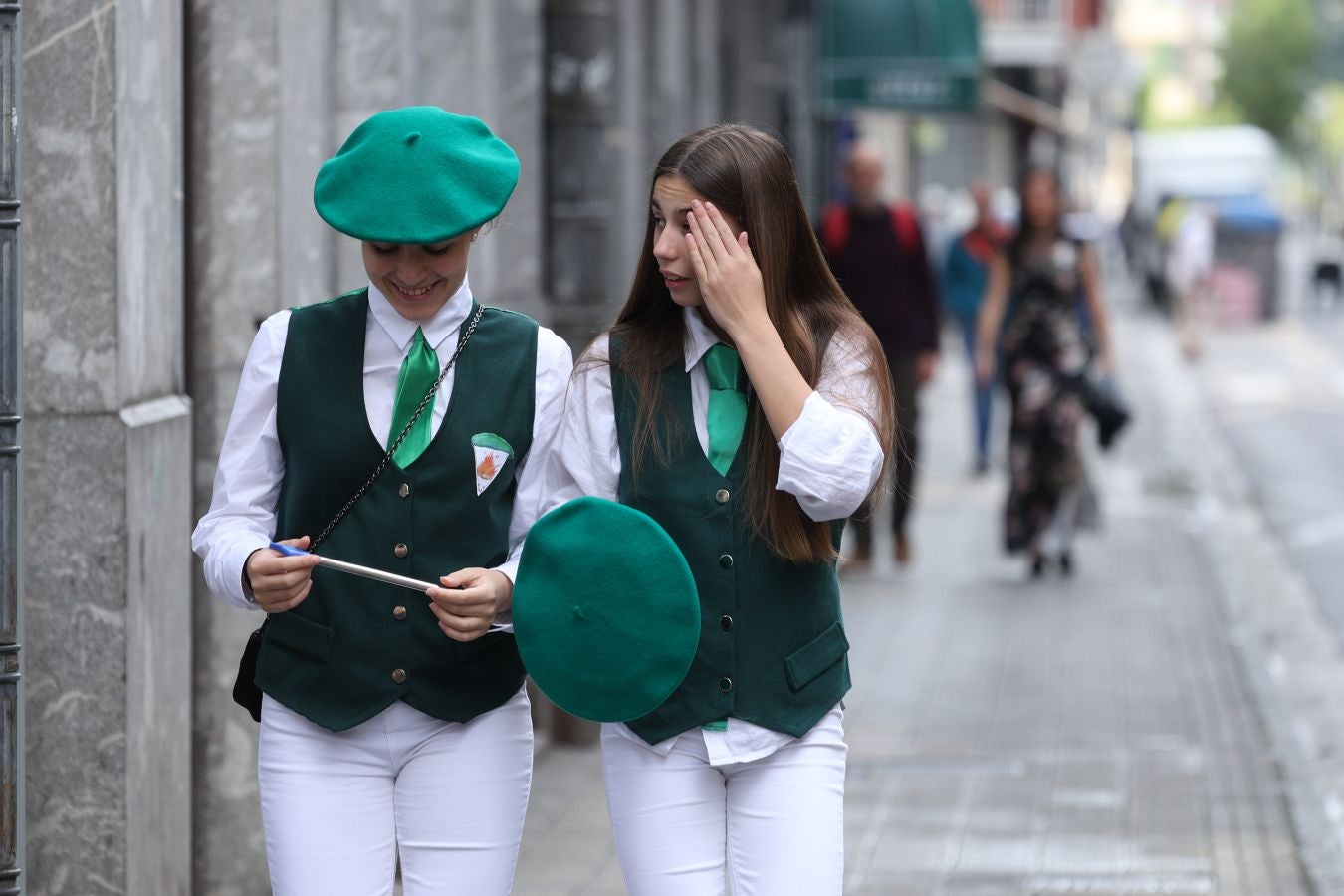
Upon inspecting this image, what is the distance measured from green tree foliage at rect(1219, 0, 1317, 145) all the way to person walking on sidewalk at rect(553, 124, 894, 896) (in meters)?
103

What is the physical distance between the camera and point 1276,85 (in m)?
104

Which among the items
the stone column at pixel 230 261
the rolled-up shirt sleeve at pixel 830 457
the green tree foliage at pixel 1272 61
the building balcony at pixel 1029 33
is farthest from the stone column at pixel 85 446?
the green tree foliage at pixel 1272 61

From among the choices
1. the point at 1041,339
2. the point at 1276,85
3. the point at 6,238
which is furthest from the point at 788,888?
the point at 1276,85

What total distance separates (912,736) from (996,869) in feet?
5.98

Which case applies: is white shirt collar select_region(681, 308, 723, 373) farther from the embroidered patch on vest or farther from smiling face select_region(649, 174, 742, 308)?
the embroidered patch on vest

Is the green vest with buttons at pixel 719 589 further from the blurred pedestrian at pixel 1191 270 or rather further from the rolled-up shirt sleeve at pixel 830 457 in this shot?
the blurred pedestrian at pixel 1191 270

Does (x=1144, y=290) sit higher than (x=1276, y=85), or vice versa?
(x=1276, y=85)

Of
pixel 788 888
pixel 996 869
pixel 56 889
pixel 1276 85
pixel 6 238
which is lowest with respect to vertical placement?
pixel 996 869

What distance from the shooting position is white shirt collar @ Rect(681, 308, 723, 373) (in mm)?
3451

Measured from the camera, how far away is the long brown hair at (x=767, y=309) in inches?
133

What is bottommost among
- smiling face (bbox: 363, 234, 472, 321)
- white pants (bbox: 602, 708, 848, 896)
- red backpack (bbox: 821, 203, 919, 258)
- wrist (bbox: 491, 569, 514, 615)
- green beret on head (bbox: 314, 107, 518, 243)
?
white pants (bbox: 602, 708, 848, 896)

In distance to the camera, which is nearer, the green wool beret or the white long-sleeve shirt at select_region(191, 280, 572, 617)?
the green wool beret

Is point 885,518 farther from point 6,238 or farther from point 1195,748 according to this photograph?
point 6,238

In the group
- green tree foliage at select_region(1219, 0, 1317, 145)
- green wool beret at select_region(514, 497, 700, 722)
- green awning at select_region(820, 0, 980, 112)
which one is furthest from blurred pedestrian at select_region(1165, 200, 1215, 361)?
green tree foliage at select_region(1219, 0, 1317, 145)
